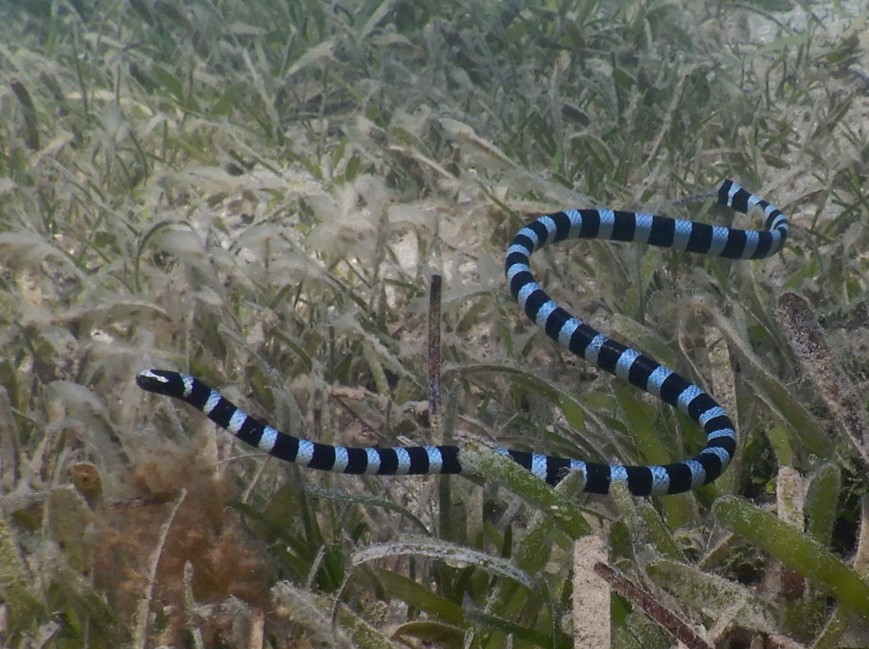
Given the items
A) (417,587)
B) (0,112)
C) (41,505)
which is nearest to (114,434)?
(41,505)

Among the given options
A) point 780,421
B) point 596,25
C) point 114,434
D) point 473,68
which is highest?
point 596,25

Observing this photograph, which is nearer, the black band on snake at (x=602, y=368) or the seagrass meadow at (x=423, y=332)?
the seagrass meadow at (x=423, y=332)

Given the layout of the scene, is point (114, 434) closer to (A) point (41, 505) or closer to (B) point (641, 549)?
(A) point (41, 505)

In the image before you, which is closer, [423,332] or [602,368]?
[602,368]

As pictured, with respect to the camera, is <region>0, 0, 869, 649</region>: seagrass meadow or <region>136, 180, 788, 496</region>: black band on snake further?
<region>136, 180, 788, 496</region>: black band on snake
